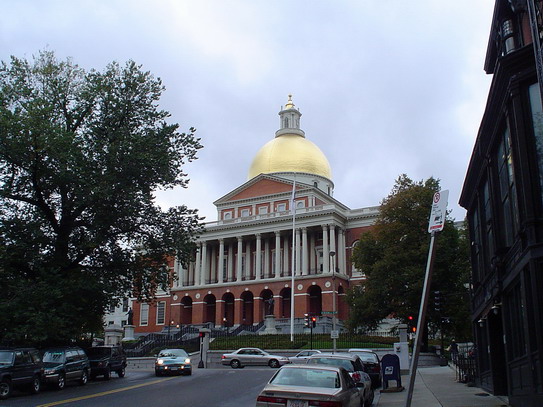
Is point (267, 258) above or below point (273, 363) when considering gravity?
above

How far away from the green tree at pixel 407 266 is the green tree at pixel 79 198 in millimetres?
18535

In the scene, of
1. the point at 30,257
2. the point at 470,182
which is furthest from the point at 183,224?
the point at 470,182

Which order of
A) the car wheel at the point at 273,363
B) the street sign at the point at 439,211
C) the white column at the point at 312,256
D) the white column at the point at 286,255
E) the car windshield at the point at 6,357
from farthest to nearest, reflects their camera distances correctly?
the white column at the point at 286,255, the white column at the point at 312,256, the car wheel at the point at 273,363, the car windshield at the point at 6,357, the street sign at the point at 439,211

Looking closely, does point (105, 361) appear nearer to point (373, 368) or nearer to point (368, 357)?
point (368, 357)

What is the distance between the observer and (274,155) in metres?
85.9

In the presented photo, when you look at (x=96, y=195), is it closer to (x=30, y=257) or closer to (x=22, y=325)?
(x=30, y=257)

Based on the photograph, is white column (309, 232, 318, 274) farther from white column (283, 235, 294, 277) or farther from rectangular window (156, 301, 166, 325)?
rectangular window (156, 301, 166, 325)

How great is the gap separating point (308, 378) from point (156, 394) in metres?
10.2

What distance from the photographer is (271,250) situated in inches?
3125

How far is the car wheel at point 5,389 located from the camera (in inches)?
803

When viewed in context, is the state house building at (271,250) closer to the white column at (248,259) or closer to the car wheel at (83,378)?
the white column at (248,259)

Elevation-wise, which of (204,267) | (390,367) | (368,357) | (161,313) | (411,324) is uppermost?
(204,267)

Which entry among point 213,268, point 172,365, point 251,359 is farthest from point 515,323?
point 213,268

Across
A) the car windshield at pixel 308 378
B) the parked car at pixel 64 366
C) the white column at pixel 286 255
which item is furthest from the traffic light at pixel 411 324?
the white column at pixel 286 255
